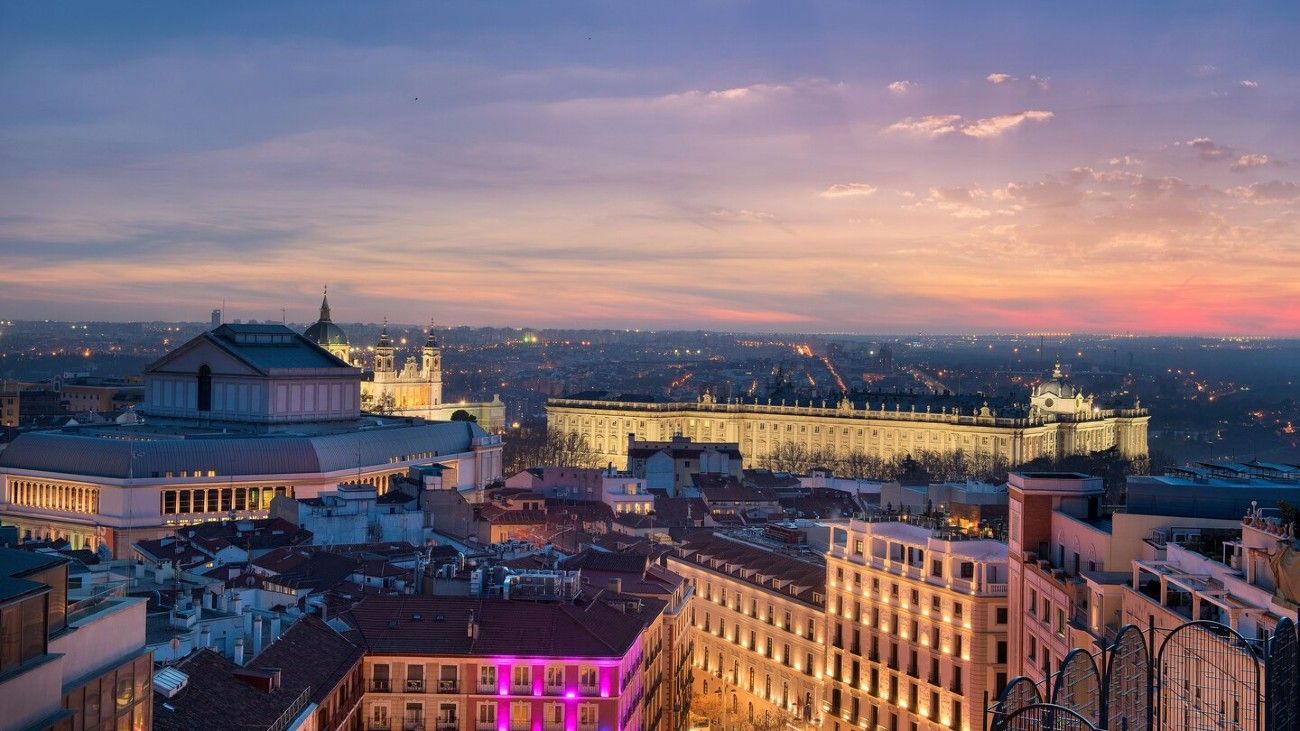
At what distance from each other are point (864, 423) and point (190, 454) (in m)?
96.5

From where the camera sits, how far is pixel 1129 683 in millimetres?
17875

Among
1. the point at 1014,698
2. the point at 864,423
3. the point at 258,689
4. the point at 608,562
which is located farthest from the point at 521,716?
the point at 864,423

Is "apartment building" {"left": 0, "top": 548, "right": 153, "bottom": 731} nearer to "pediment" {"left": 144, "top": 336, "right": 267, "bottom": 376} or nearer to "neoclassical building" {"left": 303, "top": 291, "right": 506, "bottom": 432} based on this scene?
"pediment" {"left": 144, "top": 336, "right": 267, "bottom": 376}

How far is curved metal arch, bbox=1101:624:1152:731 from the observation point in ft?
55.3

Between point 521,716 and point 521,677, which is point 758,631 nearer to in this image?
Answer: point 521,716

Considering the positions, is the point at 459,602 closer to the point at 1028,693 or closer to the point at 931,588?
the point at 931,588

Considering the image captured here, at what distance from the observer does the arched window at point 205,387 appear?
3991 inches

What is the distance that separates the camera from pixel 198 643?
121 feet

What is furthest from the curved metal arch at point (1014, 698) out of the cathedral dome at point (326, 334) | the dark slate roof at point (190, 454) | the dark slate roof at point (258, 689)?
the cathedral dome at point (326, 334)

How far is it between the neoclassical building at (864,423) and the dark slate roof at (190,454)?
2978 inches

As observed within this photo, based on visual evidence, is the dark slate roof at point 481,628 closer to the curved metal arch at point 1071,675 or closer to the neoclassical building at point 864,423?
the curved metal arch at point 1071,675

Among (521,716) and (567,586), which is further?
(567,586)

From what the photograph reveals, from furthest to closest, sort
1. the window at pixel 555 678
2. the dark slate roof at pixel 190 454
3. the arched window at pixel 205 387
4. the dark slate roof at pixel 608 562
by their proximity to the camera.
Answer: the arched window at pixel 205 387
the dark slate roof at pixel 190 454
the dark slate roof at pixel 608 562
the window at pixel 555 678

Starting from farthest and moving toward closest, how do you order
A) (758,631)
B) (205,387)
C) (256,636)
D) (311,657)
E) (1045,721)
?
1. (205,387)
2. (758,631)
3. (256,636)
4. (311,657)
5. (1045,721)
